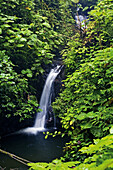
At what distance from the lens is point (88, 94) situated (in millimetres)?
2623

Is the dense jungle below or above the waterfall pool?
above

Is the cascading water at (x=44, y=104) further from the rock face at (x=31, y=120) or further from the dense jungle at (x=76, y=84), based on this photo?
the dense jungle at (x=76, y=84)

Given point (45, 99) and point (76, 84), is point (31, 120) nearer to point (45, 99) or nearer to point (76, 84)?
point (45, 99)

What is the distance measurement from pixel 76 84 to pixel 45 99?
4401 mm

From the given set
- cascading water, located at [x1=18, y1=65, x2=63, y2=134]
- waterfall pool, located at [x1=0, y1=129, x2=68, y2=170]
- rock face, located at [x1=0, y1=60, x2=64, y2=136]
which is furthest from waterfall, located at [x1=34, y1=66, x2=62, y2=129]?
waterfall pool, located at [x1=0, y1=129, x2=68, y2=170]

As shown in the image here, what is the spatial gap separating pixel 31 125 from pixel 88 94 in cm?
491

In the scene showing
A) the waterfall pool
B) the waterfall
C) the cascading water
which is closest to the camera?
the waterfall pool

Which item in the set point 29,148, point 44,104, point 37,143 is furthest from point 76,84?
point 44,104

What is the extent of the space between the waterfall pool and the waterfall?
951mm

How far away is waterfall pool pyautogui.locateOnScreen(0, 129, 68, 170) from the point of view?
3.62 metres

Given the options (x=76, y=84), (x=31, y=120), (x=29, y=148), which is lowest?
(x=29, y=148)

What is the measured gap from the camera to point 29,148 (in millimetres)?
4586

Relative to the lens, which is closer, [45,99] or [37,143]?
[37,143]

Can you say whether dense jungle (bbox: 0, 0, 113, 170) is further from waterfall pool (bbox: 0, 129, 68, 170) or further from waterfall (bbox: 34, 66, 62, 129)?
waterfall pool (bbox: 0, 129, 68, 170)
